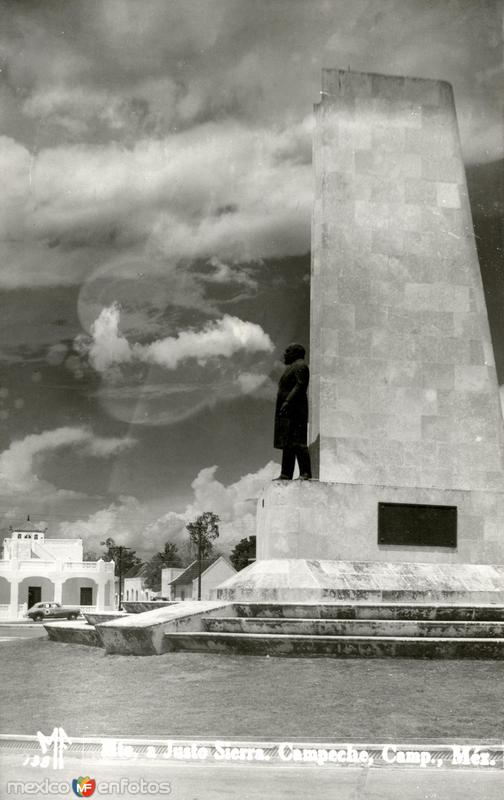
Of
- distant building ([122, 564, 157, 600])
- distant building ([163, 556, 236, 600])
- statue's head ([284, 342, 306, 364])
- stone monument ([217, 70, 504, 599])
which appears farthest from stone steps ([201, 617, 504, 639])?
distant building ([122, 564, 157, 600])

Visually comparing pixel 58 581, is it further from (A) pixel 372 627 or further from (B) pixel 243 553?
(A) pixel 372 627

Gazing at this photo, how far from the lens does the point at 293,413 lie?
13219 mm

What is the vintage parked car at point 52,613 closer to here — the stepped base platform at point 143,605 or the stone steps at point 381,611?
the stepped base platform at point 143,605

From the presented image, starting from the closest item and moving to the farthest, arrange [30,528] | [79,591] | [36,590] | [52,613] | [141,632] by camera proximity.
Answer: [141,632] < [52,613] < [36,590] < [79,591] < [30,528]

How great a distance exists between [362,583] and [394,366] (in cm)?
373

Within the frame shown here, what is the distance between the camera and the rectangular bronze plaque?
44.3ft

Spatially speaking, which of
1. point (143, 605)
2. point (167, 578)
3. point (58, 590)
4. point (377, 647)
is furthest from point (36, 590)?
point (377, 647)

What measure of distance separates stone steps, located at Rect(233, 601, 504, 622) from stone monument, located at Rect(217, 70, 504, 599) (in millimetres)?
1828

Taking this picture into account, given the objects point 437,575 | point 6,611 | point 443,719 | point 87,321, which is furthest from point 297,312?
point 6,611

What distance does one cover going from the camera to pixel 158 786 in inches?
219

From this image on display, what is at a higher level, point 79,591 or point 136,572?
point 136,572

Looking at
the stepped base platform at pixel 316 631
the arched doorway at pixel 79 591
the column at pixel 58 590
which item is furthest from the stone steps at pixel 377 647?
the arched doorway at pixel 79 591

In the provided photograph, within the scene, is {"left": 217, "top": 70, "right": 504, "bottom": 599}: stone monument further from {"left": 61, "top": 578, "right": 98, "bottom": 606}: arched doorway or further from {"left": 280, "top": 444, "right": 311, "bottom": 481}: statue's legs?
{"left": 61, "top": 578, "right": 98, "bottom": 606}: arched doorway

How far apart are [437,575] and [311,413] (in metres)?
3.40
